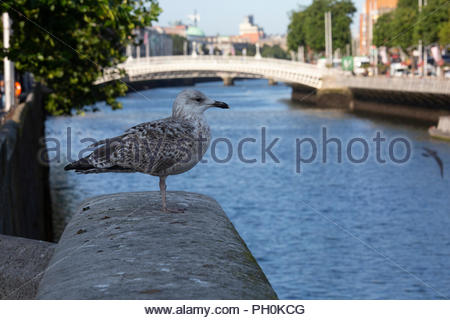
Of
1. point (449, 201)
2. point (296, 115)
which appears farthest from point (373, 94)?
point (449, 201)

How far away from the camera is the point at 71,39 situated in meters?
11.9

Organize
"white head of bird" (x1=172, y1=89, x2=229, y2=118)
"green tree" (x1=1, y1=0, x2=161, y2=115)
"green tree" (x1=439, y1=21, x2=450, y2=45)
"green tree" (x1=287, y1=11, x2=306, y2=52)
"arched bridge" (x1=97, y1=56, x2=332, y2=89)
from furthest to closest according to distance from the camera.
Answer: "green tree" (x1=287, y1=11, x2=306, y2=52) → "arched bridge" (x1=97, y1=56, x2=332, y2=89) → "green tree" (x1=439, y1=21, x2=450, y2=45) → "green tree" (x1=1, y1=0, x2=161, y2=115) → "white head of bird" (x1=172, y1=89, x2=229, y2=118)

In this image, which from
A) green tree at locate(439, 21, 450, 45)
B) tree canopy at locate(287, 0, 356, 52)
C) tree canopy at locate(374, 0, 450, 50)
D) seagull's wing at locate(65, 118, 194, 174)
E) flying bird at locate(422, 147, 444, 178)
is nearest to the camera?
seagull's wing at locate(65, 118, 194, 174)

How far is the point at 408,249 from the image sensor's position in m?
16.2

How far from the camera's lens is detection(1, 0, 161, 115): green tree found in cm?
962

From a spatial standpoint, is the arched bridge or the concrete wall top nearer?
the concrete wall top

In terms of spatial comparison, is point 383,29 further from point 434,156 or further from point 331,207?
point 331,207

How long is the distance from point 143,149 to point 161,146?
10cm

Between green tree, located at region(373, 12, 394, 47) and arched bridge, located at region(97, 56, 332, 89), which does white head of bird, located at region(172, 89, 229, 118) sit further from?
green tree, located at region(373, 12, 394, 47)

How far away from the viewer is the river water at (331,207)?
1434 cm

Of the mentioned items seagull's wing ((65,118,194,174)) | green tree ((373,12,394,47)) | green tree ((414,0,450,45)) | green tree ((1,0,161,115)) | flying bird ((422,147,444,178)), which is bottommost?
flying bird ((422,147,444,178))

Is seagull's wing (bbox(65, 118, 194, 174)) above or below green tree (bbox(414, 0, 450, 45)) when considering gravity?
below

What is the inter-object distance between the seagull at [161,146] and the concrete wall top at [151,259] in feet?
0.82

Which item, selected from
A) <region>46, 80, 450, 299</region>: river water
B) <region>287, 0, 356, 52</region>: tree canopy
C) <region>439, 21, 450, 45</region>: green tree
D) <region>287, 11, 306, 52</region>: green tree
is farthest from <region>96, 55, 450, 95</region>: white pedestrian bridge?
<region>287, 11, 306, 52</region>: green tree
